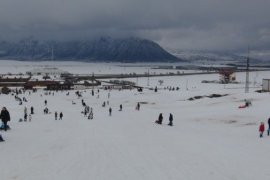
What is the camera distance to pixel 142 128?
2980 centimetres

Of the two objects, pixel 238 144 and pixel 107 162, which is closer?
pixel 107 162

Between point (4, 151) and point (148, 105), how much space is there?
39.1 meters

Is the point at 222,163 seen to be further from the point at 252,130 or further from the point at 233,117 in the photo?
the point at 233,117

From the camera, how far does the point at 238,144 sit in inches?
856

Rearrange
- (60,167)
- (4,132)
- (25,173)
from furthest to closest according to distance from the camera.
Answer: (4,132) < (60,167) < (25,173)

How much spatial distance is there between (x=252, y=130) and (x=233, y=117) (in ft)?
23.3

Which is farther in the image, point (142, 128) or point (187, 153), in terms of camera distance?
point (142, 128)

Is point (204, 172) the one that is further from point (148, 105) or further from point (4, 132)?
point (148, 105)

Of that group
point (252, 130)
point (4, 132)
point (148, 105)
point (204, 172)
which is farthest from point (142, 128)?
point (148, 105)

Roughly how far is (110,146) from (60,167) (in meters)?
4.98

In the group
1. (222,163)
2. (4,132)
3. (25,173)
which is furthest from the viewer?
(4,132)

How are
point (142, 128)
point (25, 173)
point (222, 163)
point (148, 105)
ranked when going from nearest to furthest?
point (25, 173) < point (222, 163) < point (142, 128) < point (148, 105)

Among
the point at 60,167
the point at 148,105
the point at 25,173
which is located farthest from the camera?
the point at 148,105

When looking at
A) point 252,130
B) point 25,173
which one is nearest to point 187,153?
point 25,173
